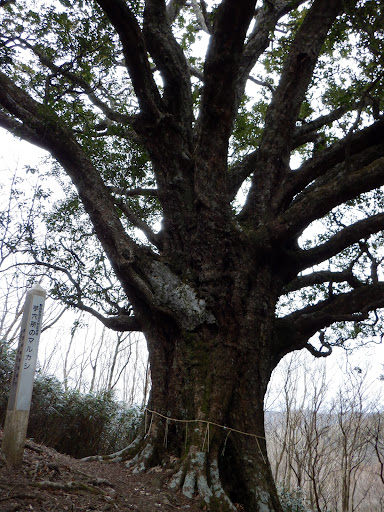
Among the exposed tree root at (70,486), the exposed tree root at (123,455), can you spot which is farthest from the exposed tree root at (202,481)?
the exposed tree root at (123,455)

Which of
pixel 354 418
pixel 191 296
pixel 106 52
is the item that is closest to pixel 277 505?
pixel 191 296

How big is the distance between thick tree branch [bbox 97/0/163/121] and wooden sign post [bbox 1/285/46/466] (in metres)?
2.63

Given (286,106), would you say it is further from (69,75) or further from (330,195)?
(69,75)

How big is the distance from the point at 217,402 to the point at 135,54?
12.3ft

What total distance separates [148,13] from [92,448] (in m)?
6.74

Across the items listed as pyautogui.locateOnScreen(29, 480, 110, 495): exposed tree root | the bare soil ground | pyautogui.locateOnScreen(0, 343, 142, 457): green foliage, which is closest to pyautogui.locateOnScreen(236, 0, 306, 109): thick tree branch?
the bare soil ground

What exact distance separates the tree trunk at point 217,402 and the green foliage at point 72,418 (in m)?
2.85

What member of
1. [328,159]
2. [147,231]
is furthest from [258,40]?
[147,231]

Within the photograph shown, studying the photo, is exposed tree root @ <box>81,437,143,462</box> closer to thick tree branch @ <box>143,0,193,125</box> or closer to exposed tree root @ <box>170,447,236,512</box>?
exposed tree root @ <box>170,447,236,512</box>

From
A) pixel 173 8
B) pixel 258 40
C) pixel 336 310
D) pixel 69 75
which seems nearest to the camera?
pixel 336 310

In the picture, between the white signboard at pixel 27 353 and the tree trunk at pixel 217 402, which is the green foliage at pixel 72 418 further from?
the white signboard at pixel 27 353

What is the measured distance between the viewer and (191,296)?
4.34m

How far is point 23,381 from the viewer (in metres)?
3.15

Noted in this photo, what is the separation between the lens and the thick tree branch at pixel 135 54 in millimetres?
4016
